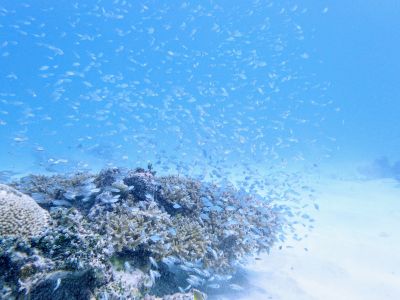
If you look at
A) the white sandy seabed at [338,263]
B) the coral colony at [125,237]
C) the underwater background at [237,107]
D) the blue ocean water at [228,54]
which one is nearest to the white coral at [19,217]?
the coral colony at [125,237]

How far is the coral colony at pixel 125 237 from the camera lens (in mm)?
3324

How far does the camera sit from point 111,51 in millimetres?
139125

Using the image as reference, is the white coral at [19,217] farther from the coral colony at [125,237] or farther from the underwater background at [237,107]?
the underwater background at [237,107]

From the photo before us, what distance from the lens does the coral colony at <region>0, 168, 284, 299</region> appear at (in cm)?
332

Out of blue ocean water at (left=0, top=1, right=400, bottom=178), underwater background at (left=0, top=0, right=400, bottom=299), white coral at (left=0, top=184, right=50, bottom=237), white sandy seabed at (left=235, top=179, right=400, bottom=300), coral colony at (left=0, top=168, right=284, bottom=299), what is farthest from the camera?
blue ocean water at (left=0, top=1, right=400, bottom=178)

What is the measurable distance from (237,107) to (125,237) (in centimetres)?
5275

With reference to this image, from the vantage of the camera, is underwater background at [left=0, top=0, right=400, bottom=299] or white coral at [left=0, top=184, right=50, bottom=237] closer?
white coral at [left=0, top=184, right=50, bottom=237]

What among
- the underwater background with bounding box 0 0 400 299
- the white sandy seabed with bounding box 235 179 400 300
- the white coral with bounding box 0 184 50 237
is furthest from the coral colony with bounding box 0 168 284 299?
the underwater background with bounding box 0 0 400 299

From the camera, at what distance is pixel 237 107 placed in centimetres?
5634

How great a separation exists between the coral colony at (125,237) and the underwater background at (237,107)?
4.52ft

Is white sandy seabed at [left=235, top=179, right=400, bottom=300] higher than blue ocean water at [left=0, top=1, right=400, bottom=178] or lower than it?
lower

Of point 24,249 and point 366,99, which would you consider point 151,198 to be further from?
point 366,99

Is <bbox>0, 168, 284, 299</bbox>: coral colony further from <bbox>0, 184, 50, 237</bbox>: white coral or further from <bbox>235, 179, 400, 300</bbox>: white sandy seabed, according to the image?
<bbox>235, 179, 400, 300</bbox>: white sandy seabed

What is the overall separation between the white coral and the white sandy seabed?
4.02 meters
